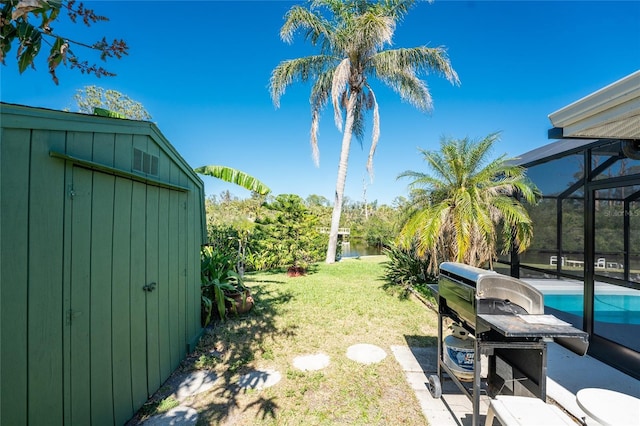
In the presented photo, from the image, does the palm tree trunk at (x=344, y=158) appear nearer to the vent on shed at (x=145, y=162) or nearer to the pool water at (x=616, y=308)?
the pool water at (x=616, y=308)

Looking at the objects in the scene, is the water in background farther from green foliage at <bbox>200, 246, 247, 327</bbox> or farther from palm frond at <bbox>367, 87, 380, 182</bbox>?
green foliage at <bbox>200, 246, 247, 327</bbox>

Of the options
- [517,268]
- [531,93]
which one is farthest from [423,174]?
[531,93]

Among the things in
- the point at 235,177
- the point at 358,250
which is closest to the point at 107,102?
the point at 235,177

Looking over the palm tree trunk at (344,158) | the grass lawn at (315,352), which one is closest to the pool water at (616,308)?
the grass lawn at (315,352)

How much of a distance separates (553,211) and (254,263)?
972 centimetres

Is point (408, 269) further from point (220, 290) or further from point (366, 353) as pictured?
point (220, 290)

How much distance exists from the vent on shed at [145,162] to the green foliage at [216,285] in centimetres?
278

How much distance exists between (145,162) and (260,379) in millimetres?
2968

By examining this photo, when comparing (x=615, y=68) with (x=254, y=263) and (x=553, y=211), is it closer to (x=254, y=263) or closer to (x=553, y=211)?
(x=553, y=211)

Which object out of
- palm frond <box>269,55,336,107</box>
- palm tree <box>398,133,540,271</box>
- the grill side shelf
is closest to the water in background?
palm frond <box>269,55,336,107</box>

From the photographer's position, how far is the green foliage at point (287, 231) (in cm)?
1052

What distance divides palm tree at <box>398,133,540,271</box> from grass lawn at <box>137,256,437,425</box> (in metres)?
1.71

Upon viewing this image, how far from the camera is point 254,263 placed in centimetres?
1127

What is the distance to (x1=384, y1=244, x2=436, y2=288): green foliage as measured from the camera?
777 centimetres
